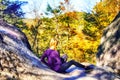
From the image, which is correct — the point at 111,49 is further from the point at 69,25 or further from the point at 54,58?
the point at 69,25

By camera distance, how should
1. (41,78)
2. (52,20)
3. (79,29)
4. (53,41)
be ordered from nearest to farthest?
1. (41,78)
2. (53,41)
3. (79,29)
4. (52,20)

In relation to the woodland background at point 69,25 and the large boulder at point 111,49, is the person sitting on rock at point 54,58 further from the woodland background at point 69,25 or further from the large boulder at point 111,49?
the woodland background at point 69,25

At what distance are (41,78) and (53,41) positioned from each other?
145 centimetres

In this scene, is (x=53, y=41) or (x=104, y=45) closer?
(x=53, y=41)

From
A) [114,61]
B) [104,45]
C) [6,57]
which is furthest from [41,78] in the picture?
[104,45]

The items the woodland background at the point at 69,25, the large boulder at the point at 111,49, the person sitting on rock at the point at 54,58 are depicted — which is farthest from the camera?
the woodland background at the point at 69,25

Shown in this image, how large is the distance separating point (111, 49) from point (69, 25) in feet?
75.0

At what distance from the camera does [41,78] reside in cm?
816

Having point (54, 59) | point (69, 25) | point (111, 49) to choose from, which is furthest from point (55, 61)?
point (69, 25)

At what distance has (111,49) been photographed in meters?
15.6

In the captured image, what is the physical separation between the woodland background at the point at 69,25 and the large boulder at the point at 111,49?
15953mm

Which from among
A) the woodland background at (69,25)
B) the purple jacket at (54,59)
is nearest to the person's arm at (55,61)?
the purple jacket at (54,59)

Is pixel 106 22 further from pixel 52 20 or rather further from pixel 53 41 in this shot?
pixel 53 41

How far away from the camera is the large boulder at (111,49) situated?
14819mm
